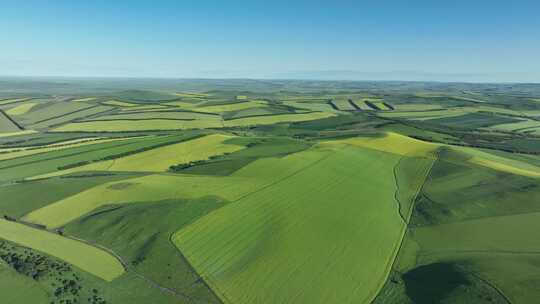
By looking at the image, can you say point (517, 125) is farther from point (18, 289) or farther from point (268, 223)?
point (18, 289)

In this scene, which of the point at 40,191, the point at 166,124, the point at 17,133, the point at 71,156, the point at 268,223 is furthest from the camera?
the point at 166,124

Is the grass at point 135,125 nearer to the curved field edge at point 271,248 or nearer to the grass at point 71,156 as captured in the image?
the grass at point 71,156

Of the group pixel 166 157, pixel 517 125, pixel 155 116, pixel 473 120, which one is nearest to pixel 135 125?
pixel 155 116

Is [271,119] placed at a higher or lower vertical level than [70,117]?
lower

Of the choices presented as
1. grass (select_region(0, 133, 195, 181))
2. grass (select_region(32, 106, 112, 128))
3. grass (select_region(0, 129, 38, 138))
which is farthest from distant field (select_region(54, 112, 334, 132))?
grass (select_region(0, 133, 195, 181))

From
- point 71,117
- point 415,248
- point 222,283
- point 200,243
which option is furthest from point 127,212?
point 71,117

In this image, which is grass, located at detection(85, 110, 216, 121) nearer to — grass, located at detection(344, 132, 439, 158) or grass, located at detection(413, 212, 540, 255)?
grass, located at detection(344, 132, 439, 158)

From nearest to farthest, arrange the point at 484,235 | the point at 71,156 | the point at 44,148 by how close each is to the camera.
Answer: the point at 484,235 → the point at 71,156 → the point at 44,148
